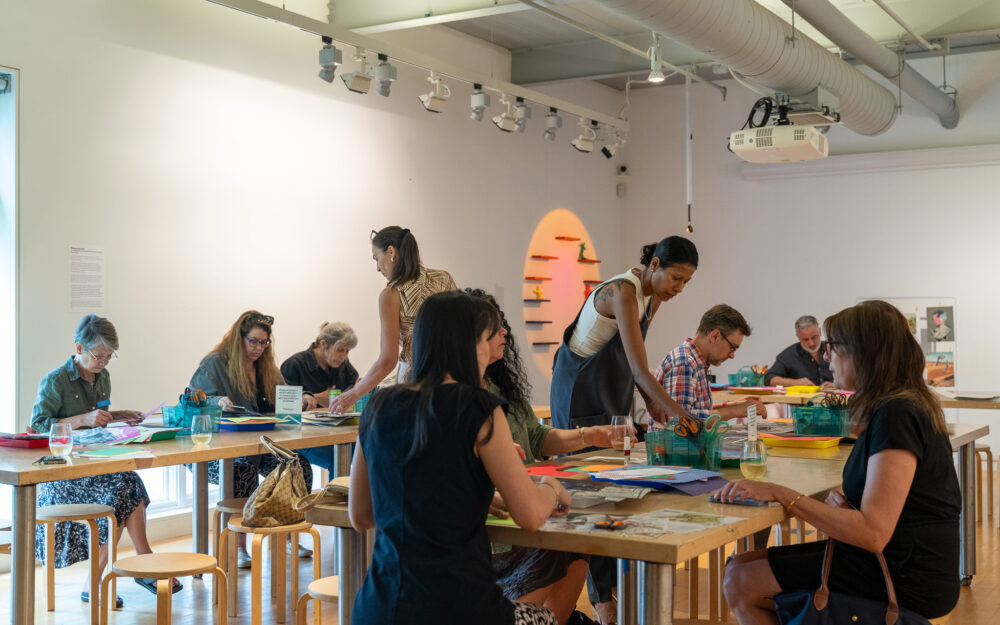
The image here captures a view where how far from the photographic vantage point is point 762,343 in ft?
32.7

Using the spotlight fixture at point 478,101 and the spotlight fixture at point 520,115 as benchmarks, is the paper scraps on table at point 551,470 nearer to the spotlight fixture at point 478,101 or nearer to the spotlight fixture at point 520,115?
the spotlight fixture at point 478,101

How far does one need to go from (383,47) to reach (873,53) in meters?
3.41

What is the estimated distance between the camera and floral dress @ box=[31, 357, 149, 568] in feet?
14.3

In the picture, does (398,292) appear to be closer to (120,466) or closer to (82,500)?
(120,466)

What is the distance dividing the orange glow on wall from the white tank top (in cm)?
519

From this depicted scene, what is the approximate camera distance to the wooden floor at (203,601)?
14.0 ft

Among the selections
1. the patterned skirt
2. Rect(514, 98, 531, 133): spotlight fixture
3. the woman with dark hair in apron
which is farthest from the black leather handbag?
Rect(514, 98, 531, 133): spotlight fixture

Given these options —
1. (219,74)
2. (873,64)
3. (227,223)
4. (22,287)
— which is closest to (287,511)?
(22,287)

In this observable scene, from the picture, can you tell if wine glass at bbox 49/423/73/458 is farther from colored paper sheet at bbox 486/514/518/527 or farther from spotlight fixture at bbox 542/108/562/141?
spotlight fixture at bbox 542/108/562/141

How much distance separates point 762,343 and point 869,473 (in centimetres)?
784

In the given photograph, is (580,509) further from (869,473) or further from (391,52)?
(391,52)

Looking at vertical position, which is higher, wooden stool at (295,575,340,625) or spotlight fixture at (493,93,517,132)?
spotlight fixture at (493,93,517,132)

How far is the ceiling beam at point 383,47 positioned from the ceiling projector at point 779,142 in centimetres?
191

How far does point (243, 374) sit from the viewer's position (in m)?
5.26
